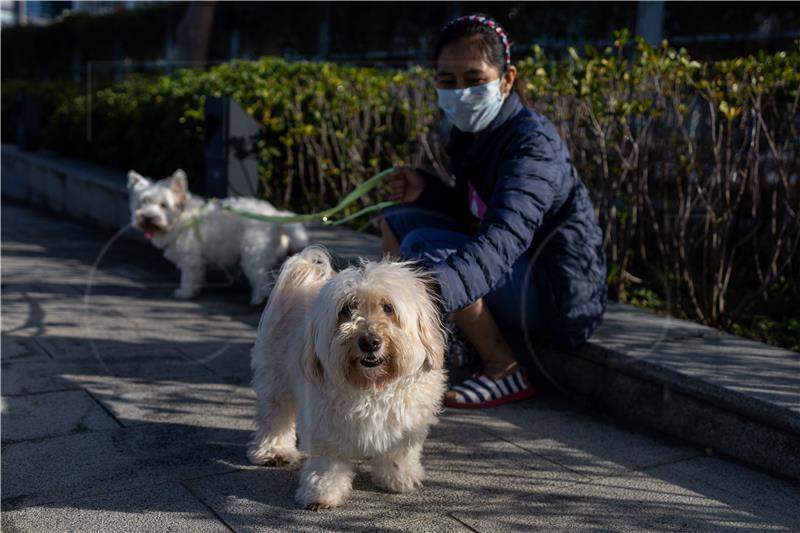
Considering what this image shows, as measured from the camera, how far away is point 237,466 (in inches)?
136

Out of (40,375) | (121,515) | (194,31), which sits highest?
(194,31)

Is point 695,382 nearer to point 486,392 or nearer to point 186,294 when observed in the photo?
point 486,392

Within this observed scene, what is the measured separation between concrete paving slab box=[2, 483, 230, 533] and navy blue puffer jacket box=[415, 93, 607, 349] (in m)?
1.46

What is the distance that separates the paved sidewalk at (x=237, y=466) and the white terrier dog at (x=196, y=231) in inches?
46.2

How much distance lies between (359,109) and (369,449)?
17.0 ft

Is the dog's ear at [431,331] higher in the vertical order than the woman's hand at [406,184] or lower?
lower

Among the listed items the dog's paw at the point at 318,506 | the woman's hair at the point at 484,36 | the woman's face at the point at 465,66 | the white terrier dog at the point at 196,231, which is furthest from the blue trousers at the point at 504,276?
the white terrier dog at the point at 196,231

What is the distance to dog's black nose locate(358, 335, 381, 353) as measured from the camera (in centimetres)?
268

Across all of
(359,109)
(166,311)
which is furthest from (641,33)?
(166,311)

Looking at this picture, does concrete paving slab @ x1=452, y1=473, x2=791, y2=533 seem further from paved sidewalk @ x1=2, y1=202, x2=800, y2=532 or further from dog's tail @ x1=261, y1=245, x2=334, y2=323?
dog's tail @ x1=261, y1=245, x2=334, y2=323

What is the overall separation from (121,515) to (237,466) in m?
0.57

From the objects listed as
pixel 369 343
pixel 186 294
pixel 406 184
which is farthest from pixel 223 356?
pixel 369 343

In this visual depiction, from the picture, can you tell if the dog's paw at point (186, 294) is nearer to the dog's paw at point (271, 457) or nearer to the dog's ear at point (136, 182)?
the dog's ear at point (136, 182)

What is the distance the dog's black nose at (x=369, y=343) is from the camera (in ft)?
8.79
